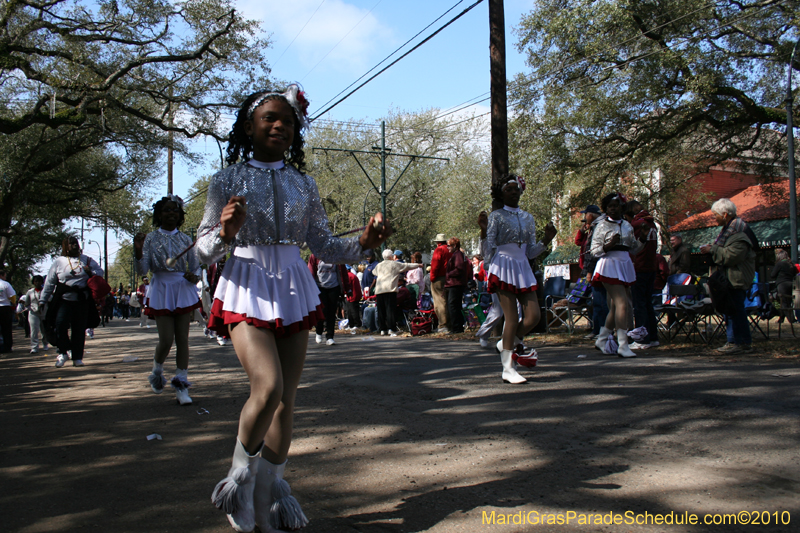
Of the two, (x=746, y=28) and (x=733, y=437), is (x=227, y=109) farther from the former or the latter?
(x=733, y=437)

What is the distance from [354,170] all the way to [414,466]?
45.2 m

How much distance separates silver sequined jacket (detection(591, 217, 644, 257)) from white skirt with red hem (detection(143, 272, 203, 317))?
485 cm

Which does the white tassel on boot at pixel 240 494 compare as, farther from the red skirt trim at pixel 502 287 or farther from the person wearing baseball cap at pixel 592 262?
the person wearing baseball cap at pixel 592 262

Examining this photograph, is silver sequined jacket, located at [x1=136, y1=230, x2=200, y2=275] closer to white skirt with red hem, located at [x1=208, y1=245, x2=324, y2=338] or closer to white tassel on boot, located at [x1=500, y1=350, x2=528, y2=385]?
white tassel on boot, located at [x1=500, y1=350, x2=528, y2=385]

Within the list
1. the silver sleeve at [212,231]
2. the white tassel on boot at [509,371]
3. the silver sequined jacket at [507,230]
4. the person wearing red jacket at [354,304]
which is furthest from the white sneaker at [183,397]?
the person wearing red jacket at [354,304]

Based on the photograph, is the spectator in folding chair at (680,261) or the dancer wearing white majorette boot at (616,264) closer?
the dancer wearing white majorette boot at (616,264)

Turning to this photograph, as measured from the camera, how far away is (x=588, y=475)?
135 inches

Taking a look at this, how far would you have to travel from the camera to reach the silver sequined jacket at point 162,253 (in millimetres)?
6621

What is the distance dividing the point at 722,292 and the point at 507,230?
10.9 feet

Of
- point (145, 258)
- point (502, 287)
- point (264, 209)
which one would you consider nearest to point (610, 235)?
point (502, 287)

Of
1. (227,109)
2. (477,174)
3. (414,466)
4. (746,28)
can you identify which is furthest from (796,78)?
(477,174)

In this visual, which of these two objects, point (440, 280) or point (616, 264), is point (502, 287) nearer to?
point (616, 264)

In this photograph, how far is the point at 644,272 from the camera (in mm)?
9102

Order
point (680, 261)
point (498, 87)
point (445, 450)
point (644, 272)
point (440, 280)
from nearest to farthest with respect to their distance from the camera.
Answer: point (445, 450) < point (644, 272) < point (680, 261) < point (498, 87) < point (440, 280)
